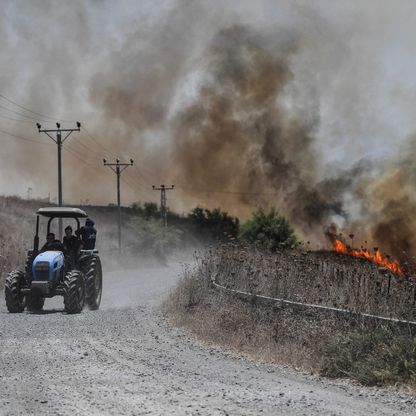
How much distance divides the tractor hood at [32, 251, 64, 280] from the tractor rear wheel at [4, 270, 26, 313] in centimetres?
48

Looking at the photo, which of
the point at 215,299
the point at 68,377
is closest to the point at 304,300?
the point at 215,299

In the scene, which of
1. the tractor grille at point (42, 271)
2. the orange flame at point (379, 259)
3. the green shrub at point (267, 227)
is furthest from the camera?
the green shrub at point (267, 227)

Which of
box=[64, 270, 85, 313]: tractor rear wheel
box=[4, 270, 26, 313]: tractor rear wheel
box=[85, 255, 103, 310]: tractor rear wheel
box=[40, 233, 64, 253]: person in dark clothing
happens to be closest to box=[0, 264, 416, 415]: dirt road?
box=[64, 270, 85, 313]: tractor rear wheel

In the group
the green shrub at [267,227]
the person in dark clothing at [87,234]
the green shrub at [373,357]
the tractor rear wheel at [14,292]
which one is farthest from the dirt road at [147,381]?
the green shrub at [267,227]

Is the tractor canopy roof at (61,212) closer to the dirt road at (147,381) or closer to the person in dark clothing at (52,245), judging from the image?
the person in dark clothing at (52,245)

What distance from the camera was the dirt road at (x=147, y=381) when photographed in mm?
8234

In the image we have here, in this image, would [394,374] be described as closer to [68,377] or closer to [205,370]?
[205,370]

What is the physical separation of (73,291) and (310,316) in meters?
6.89

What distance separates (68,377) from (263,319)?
5.22m

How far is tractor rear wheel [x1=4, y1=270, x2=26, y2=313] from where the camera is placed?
60.8 feet

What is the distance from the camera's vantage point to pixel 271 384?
975 cm

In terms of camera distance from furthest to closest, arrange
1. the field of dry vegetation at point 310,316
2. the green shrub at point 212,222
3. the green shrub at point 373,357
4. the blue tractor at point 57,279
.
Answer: the green shrub at point 212,222
the blue tractor at point 57,279
the field of dry vegetation at point 310,316
the green shrub at point 373,357

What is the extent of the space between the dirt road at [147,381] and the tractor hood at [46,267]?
297 centimetres

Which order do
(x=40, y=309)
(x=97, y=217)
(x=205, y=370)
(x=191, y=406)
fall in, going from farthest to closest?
(x=97, y=217)
(x=40, y=309)
(x=205, y=370)
(x=191, y=406)
